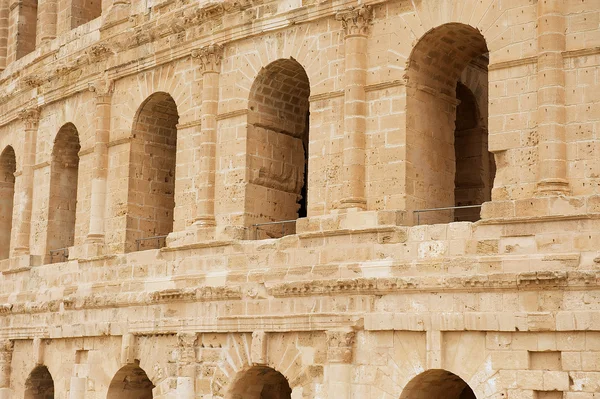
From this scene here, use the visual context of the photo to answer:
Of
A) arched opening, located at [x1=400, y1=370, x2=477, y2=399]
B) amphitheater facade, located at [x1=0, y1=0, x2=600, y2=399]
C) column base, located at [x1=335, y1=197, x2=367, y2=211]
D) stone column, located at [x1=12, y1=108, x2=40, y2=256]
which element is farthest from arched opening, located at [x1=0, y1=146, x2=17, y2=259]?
arched opening, located at [x1=400, y1=370, x2=477, y2=399]

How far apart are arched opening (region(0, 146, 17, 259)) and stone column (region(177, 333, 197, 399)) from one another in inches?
333

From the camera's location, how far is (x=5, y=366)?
850 inches

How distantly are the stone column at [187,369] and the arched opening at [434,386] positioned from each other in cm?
408

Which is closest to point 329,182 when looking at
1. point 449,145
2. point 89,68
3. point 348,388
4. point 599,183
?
point 449,145

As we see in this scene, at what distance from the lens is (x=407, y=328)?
47.0 feet

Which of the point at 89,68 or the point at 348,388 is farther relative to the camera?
the point at 89,68

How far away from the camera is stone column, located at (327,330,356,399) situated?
1491 centimetres

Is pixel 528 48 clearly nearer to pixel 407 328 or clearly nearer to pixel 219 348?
pixel 407 328

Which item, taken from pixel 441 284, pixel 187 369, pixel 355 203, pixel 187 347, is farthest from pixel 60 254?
pixel 441 284

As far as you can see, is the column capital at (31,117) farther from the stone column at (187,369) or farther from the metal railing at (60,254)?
the stone column at (187,369)

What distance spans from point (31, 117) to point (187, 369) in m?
8.04

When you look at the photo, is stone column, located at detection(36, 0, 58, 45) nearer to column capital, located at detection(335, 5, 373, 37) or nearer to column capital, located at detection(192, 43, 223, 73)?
column capital, located at detection(192, 43, 223, 73)

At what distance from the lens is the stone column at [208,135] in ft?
58.6

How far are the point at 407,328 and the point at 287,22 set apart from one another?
554 cm
